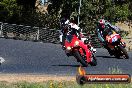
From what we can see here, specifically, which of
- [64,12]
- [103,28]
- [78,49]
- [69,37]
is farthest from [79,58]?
[64,12]

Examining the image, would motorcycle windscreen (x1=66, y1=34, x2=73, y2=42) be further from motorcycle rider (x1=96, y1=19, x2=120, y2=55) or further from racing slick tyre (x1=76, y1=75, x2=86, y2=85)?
racing slick tyre (x1=76, y1=75, x2=86, y2=85)

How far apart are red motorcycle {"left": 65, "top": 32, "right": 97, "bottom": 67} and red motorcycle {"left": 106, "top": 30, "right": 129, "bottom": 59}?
3900 millimetres

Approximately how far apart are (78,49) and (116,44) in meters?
4.71

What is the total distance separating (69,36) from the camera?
57.9 feet

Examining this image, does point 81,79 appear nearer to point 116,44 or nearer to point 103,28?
point 116,44

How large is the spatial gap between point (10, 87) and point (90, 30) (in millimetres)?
24768

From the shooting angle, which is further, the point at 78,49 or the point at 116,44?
the point at 116,44

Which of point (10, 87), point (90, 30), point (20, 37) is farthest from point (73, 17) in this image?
point (10, 87)

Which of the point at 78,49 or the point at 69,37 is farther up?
the point at 69,37

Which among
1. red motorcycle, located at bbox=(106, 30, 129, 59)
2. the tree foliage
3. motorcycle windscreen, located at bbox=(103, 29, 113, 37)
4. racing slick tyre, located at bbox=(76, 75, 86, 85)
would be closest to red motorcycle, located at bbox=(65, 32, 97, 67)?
red motorcycle, located at bbox=(106, 30, 129, 59)

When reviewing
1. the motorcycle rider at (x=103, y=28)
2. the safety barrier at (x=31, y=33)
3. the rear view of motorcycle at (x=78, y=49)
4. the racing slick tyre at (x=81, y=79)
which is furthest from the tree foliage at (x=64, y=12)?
the racing slick tyre at (x=81, y=79)

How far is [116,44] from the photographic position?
22141mm

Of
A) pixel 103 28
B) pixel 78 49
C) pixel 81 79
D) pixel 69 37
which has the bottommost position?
pixel 78 49

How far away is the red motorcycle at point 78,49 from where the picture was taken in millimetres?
17672
